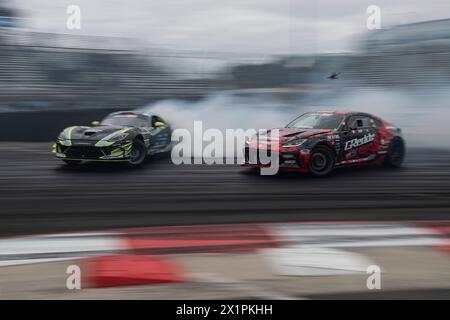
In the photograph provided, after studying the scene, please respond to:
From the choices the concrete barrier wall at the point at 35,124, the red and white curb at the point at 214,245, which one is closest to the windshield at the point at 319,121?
the red and white curb at the point at 214,245

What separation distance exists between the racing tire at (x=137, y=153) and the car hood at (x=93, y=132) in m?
0.41

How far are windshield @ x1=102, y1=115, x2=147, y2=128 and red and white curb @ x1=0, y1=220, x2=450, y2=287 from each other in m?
4.64

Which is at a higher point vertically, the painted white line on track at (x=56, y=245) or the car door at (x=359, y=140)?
the car door at (x=359, y=140)

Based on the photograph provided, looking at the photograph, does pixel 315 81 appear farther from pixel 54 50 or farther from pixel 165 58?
pixel 54 50

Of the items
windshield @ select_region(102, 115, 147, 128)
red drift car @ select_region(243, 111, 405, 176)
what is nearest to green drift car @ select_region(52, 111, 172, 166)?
windshield @ select_region(102, 115, 147, 128)

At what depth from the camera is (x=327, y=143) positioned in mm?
9344

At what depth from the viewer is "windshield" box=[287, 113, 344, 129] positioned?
31.7 feet

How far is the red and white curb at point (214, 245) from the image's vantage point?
4.64 m

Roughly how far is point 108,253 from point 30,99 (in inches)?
519

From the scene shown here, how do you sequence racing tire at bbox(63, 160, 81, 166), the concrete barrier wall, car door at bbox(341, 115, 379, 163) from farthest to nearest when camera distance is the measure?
the concrete barrier wall, racing tire at bbox(63, 160, 81, 166), car door at bbox(341, 115, 379, 163)

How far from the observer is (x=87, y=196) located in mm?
7918

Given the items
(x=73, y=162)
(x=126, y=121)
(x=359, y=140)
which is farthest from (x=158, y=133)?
(x=359, y=140)

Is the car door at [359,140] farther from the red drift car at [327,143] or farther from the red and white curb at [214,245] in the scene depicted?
the red and white curb at [214,245]

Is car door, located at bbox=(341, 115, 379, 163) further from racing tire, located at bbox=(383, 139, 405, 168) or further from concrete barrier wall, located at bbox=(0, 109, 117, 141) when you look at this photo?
concrete barrier wall, located at bbox=(0, 109, 117, 141)
